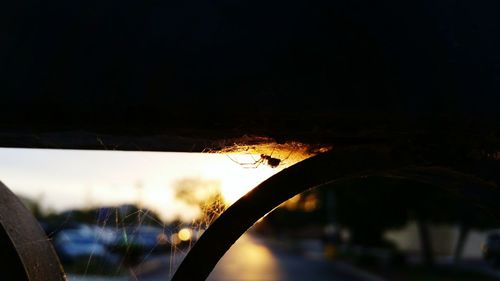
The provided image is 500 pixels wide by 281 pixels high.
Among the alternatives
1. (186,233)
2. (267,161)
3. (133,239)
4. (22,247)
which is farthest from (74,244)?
(267,161)

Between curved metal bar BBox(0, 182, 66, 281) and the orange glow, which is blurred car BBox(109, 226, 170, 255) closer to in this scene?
Result: the orange glow

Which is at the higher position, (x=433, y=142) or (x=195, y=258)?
(x=433, y=142)

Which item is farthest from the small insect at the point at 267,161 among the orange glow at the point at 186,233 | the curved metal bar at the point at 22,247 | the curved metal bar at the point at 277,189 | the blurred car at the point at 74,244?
the blurred car at the point at 74,244

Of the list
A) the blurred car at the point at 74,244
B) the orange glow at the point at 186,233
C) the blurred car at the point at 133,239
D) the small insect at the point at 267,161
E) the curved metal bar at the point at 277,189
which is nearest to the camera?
the curved metal bar at the point at 277,189

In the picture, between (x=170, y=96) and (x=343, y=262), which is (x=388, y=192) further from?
(x=170, y=96)

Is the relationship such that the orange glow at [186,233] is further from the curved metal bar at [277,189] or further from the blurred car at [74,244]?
the blurred car at [74,244]

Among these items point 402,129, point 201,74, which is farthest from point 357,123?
point 201,74

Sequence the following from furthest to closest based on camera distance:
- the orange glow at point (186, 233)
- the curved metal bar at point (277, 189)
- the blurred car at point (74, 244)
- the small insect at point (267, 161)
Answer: the blurred car at point (74, 244), the orange glow at point (186, 233), the small insect at point (267, 161), the curved metal bar at point (277, 189)

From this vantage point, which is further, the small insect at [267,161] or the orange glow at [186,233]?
the orange glow at [186,233]
